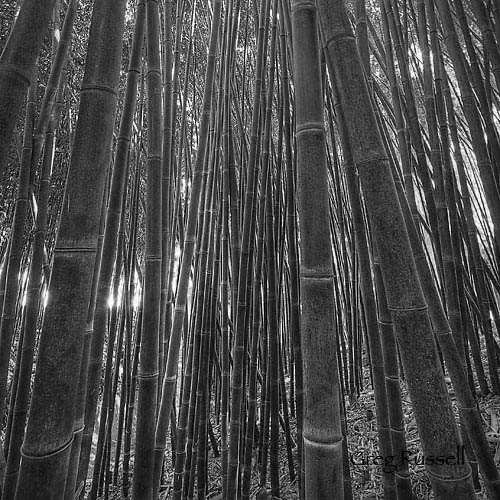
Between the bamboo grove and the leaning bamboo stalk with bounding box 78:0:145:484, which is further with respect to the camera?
the leaning bamboo stalk with bounding box 78:0:145:484

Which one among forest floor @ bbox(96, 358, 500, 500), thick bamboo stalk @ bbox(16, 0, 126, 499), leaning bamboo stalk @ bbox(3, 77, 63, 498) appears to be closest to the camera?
thick bamboo stalk @ bbox(16, 0, 126, 499)

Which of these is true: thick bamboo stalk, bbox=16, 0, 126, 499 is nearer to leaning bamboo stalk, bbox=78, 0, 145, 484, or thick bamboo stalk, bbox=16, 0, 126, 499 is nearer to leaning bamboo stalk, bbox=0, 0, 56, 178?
leaning bamboo stalk, bbox=0, 0, 56, 178

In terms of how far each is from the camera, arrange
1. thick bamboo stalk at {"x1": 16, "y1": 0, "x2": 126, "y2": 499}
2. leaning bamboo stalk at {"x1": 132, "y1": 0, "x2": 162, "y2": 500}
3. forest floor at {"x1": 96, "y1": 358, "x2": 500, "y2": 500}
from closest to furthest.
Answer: thick bamboo stalk at {"x1": 16, "y1": 0, "x2": 126, "y2": 499}, leaning bamboo stalk at {"x1": 132, "y1": 0, "x2": 162, "y2": 500}, forest floor at {"x1": 96, "y1": 358, "x2": 500, "y2": 500}

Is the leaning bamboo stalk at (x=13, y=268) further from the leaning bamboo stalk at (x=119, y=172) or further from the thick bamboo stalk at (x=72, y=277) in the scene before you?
the thick bamboo stalk at (x=72, y=277)

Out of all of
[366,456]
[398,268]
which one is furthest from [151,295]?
[366,456]

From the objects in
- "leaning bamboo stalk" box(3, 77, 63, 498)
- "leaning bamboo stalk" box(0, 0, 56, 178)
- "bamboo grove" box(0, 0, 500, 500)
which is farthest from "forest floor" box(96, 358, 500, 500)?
"leaning bamboo stalk" box(0, 0, 56, 178)

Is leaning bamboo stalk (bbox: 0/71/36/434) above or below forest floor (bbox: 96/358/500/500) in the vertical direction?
above

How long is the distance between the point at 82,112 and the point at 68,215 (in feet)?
0.49

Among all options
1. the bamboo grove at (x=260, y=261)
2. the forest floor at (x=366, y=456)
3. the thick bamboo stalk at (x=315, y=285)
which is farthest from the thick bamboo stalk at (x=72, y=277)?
the forest floor at (x=366, y=456)

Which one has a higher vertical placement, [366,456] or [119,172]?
[119,172]

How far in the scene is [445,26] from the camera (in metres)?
1.32

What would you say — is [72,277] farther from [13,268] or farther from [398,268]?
[13,268]

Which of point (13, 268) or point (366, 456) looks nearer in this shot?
point (13, 268)

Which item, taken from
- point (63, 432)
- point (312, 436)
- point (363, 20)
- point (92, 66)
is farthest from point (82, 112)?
point (363, 20)
